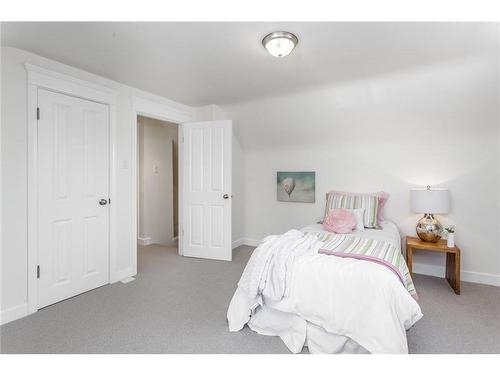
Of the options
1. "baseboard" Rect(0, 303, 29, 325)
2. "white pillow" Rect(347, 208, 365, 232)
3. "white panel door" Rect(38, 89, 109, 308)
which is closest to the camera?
"baseboard" Rect(0, 303, 29, 325)

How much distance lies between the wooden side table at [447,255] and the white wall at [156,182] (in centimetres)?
368

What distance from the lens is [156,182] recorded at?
479 cm

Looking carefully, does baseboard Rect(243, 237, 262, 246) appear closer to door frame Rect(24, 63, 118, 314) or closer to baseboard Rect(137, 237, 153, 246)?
baseboard Rect(137, 237, 153, 246)

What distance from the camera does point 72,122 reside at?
261 cm

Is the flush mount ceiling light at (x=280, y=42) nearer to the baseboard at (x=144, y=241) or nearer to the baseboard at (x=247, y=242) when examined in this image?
the baseboard at (x=247, y=242)

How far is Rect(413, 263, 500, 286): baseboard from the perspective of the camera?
9.90 feet

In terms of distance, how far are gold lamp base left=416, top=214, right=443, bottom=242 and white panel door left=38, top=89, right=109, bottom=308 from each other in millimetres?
3478

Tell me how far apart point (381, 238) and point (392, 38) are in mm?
1711

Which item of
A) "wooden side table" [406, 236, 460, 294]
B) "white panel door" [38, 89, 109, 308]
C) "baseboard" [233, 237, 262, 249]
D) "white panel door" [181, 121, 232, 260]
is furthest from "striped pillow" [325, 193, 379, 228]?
"white panel door" [38, 89, 109, 308]

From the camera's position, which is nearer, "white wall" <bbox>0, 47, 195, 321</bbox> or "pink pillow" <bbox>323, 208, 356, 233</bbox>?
"white wall" <bbox>0, 47, 195, 321</bbox>

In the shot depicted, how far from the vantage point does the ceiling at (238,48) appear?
1.92 metres
